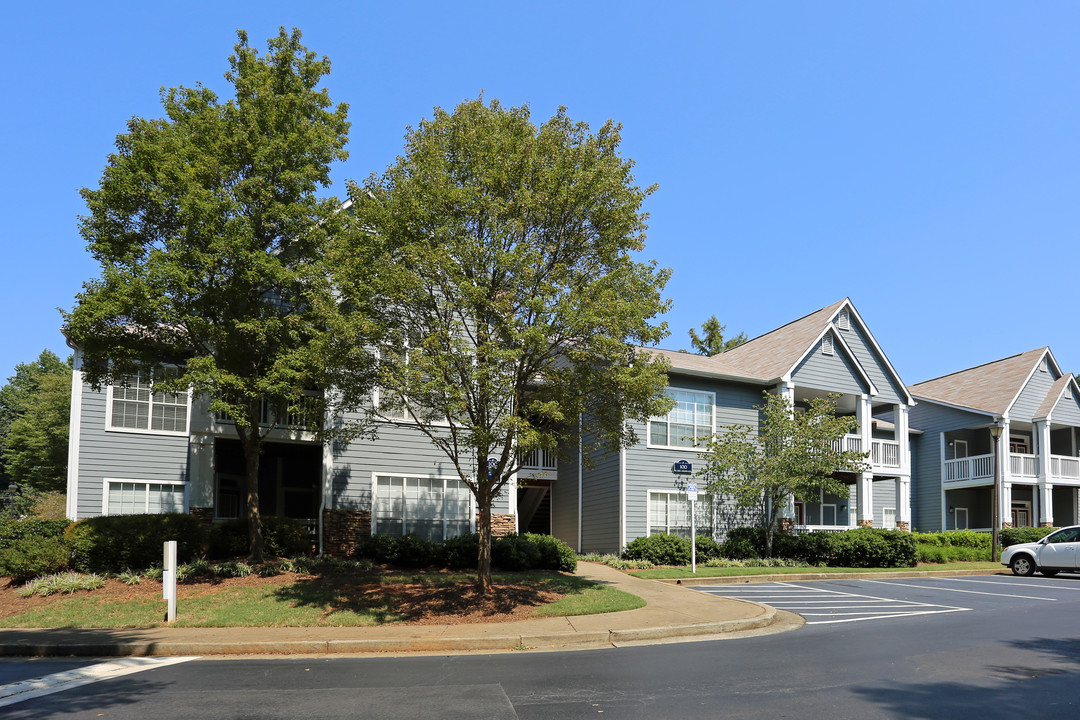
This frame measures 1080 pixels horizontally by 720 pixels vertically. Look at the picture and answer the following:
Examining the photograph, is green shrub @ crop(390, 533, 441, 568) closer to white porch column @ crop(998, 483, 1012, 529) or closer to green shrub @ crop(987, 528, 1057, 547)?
green shrub @ crop(987, 528, 1057, 547)

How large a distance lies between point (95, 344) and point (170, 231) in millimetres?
3013

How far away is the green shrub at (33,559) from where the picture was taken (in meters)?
17.8

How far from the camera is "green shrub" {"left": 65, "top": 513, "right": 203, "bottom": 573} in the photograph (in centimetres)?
1833

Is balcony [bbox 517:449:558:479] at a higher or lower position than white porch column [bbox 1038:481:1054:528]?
higher

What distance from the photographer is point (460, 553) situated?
2066 cm

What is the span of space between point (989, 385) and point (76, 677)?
38.8m

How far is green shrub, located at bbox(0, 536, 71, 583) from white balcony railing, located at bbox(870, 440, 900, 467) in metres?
26.8

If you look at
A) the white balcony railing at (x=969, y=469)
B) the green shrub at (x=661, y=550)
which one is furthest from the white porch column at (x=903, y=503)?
the green shrub at (x=661, y=550)

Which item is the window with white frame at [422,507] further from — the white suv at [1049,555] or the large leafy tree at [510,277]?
the white suv at [1049,555]

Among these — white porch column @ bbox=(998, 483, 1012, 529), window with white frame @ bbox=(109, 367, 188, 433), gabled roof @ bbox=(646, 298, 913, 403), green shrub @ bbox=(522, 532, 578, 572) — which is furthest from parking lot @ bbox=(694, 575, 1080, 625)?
window with white frame @ bbox=(109, 367, 188, 433)

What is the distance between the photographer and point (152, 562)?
18781 millimetres

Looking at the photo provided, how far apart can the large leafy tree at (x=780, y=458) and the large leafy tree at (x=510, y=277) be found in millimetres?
10946

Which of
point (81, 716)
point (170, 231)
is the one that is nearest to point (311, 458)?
point (170, 231)

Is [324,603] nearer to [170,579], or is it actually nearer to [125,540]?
[170,579]
